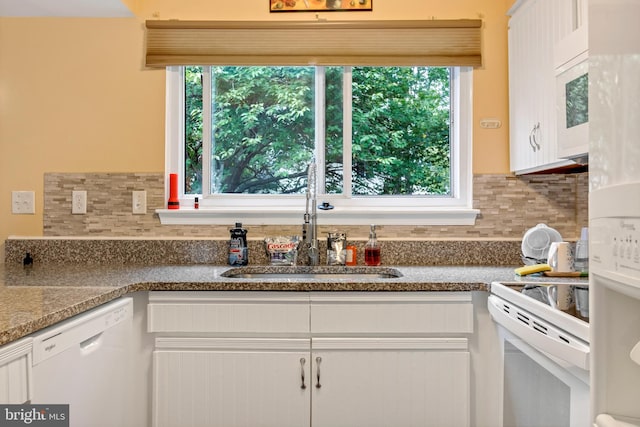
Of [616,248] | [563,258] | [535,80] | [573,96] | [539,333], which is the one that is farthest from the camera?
[535,80]

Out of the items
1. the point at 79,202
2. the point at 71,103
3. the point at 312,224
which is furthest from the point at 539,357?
the point at 71,103

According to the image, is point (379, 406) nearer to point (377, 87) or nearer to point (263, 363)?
point (263, 363)

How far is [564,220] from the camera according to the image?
232 cm

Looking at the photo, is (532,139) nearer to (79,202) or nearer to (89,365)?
(89,365)

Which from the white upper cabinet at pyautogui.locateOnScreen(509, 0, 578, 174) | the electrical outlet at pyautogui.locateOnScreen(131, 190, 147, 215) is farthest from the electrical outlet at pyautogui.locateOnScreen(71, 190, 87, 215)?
the white upper cabinet at pyautogui.locateOnScreen(509, 0, 578, 174)

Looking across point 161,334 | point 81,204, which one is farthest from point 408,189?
point 81,204

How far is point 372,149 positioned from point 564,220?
0.99 meters

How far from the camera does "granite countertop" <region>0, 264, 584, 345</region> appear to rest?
125 cm

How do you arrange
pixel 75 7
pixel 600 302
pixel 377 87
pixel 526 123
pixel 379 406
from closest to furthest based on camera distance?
pixel 600 302 → pixel 379 406 → pixel 526 123 → pixel 75 7 → pixel 377 87

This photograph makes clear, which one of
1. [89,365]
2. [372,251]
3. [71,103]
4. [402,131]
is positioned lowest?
[89,365]

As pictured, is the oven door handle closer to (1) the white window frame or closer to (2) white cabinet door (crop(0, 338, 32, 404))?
(1) the white window frame

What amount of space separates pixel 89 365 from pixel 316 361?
745 millimetres

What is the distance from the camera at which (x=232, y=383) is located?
174cm

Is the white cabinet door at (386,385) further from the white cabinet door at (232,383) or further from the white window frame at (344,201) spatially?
the white window frame at (344,201)
